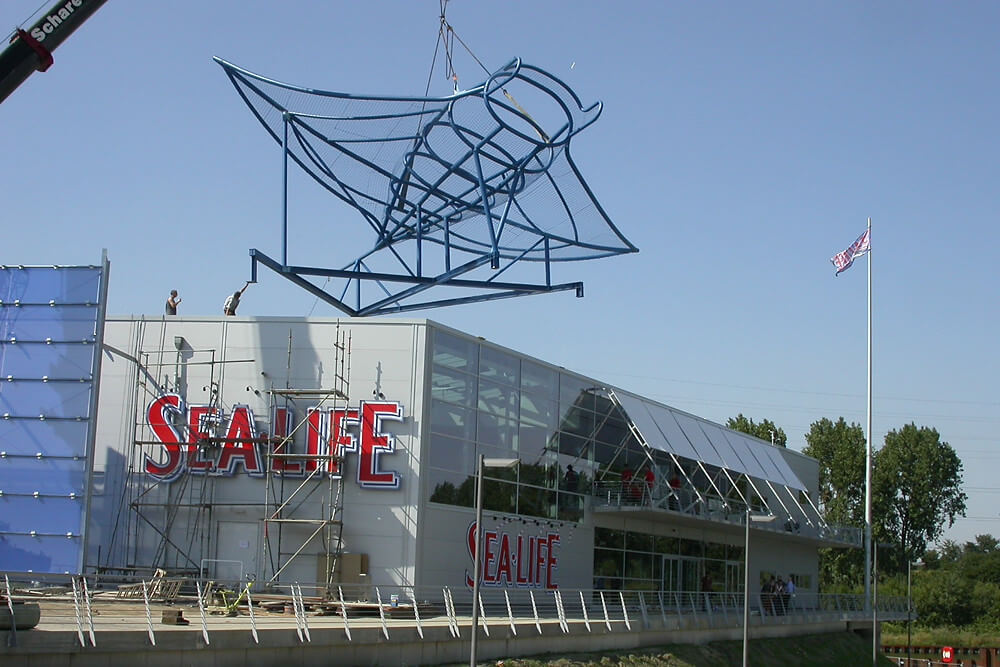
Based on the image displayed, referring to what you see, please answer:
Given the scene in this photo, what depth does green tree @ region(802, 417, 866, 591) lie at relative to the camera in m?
109

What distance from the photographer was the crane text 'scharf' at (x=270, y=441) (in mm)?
35750

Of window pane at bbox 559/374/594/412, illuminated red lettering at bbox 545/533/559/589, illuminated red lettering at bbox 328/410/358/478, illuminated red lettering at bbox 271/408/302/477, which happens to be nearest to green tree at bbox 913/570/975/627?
window pane at bbox 559/374/594/412

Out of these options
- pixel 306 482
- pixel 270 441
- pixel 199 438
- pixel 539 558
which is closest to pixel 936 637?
pixel 539 558

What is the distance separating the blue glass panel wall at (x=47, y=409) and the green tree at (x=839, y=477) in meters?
89.3

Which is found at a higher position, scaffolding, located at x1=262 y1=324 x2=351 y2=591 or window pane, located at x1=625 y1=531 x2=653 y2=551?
scaffolding, located at x1=262 y1=324 x2=351 y2=591

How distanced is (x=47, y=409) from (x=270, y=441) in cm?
824

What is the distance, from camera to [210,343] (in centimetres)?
3719

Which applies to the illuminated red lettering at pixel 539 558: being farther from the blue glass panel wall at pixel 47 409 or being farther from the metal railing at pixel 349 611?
the blue glass panel wall at pixel 47 409

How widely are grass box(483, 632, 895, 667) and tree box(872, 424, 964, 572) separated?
168ft

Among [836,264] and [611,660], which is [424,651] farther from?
[836,264]

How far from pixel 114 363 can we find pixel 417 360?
9.74m

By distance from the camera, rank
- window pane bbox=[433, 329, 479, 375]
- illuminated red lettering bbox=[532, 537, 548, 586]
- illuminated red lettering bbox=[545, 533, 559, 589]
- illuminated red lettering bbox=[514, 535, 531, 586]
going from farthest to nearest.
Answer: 1. illuminated red lettering bbox=[545, 533, 559, 589]
2. illuminated red lettering bbox=[532, 537, 548, 586]
3. illuminated red lettering bbox=[514, 535, 531, 586]
4. window pane bbox=[433, 329, 479, 375]

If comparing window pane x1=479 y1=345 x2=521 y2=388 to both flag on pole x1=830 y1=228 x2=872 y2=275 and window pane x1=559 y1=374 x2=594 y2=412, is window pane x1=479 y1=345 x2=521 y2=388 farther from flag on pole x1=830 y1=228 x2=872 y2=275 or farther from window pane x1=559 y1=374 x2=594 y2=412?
flag on pole x1=830 y1=228 x2=872 y2=275

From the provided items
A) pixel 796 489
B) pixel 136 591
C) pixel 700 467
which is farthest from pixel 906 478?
pixel 136 591
